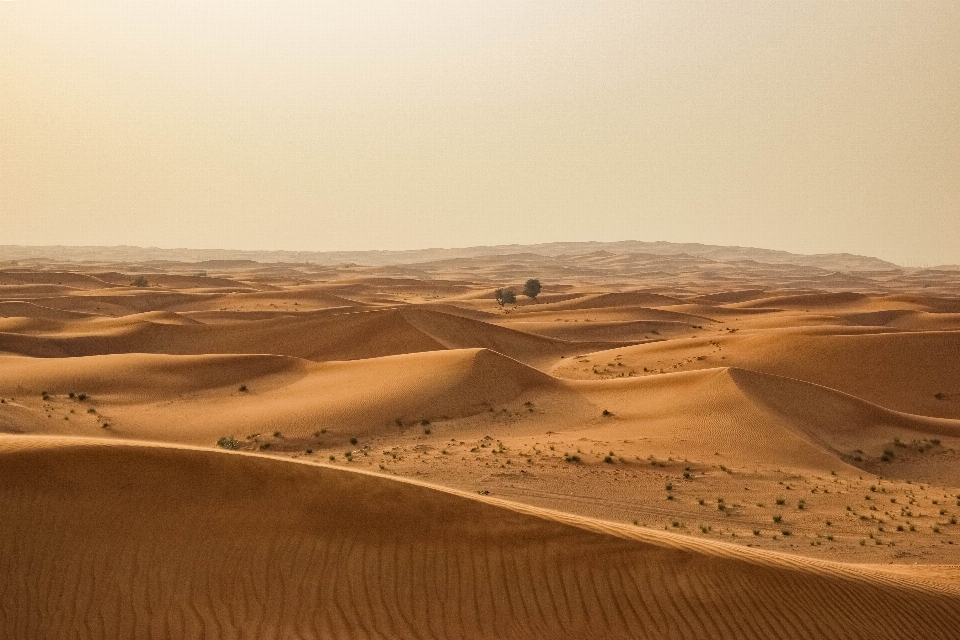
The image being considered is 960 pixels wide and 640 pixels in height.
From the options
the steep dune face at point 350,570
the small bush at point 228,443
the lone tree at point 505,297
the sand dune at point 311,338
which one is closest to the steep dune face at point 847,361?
the sand dune at point 311,338

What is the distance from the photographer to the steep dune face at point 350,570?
7793 mm

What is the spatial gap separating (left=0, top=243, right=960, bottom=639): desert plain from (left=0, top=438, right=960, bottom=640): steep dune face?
29 mm

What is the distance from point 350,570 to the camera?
8617 millimetres

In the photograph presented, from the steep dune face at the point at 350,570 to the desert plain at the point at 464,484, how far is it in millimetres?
29

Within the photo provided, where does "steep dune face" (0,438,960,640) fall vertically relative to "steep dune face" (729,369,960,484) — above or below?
above

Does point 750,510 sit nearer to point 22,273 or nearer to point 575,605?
point 575,605

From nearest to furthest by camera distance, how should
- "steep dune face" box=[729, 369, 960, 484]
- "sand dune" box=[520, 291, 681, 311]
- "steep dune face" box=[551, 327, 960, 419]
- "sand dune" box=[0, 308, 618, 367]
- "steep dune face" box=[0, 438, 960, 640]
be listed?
"steep dune face" box=[0, 438, 960, 640] → "steep dune face" box=[729, 369, 960, 484] → "steep dune face" box=[551, 327, 960, 419] → "sand dune" box=[0, 308, 618, 367] → "sand dune" box=[520, 291, 681, 311]

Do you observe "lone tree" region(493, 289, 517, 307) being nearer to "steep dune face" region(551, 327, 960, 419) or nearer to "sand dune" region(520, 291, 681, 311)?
"sand dune" region(520, 291, 681, 311)

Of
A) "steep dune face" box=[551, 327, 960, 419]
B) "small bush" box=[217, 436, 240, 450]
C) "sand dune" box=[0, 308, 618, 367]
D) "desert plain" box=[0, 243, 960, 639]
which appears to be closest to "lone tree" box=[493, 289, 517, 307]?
"sand dune" box=[0, 308, 618, 367]

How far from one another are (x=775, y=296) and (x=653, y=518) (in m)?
66.9

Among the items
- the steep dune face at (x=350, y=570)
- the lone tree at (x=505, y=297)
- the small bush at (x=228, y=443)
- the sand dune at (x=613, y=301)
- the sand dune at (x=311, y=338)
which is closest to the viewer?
the steep dune face at (x=350, y=570)

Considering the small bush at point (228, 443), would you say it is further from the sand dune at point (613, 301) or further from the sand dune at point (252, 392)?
the sand dune at point (613, 301)

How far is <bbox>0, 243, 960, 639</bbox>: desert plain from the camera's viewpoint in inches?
319

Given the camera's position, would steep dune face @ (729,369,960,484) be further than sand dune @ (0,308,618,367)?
No
